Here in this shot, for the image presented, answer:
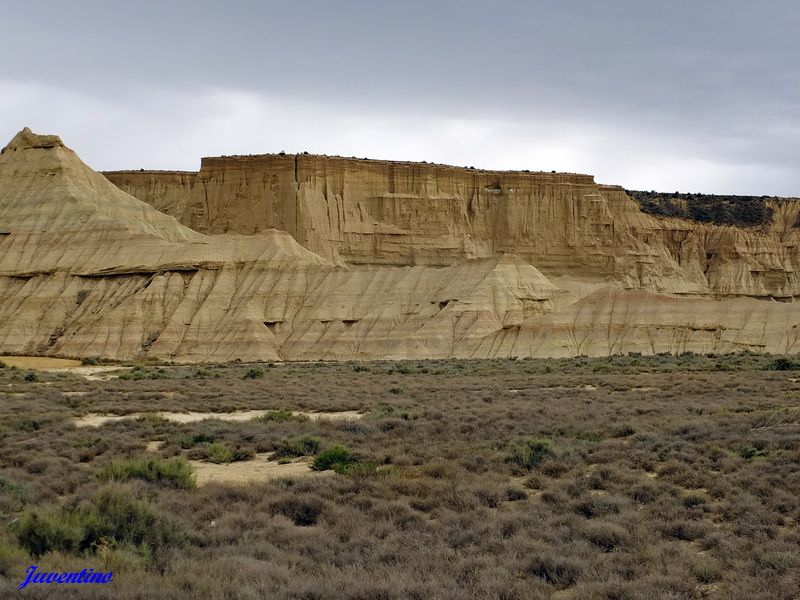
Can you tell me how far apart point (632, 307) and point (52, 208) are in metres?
50.0

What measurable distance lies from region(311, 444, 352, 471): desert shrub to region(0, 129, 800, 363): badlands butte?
44707 millimetres

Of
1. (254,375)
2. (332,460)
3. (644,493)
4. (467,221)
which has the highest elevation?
(467,221)

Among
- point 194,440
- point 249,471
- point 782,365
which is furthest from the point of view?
point 782,365

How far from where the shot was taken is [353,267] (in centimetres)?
7656

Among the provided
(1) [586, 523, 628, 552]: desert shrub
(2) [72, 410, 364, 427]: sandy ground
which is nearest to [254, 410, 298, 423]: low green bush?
(2) [72, 410, 364, 427]: sandy ground

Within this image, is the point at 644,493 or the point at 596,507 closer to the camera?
the point at 596,507

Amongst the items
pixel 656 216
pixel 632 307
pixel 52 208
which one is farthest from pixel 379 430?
pixel 656 216

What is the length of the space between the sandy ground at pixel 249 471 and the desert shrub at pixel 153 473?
0.78 m

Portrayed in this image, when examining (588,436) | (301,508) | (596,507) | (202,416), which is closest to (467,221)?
(202,416)

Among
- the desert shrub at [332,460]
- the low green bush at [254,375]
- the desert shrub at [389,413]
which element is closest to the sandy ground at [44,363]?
the low green bush at [254,375]

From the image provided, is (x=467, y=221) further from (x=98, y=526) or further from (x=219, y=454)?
(x=98, y=526)

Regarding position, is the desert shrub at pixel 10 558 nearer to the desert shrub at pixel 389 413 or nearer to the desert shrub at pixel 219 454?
the desert shrub at pixel 219 454

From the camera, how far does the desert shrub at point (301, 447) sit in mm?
16031

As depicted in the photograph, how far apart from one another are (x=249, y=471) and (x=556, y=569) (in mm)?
7603
